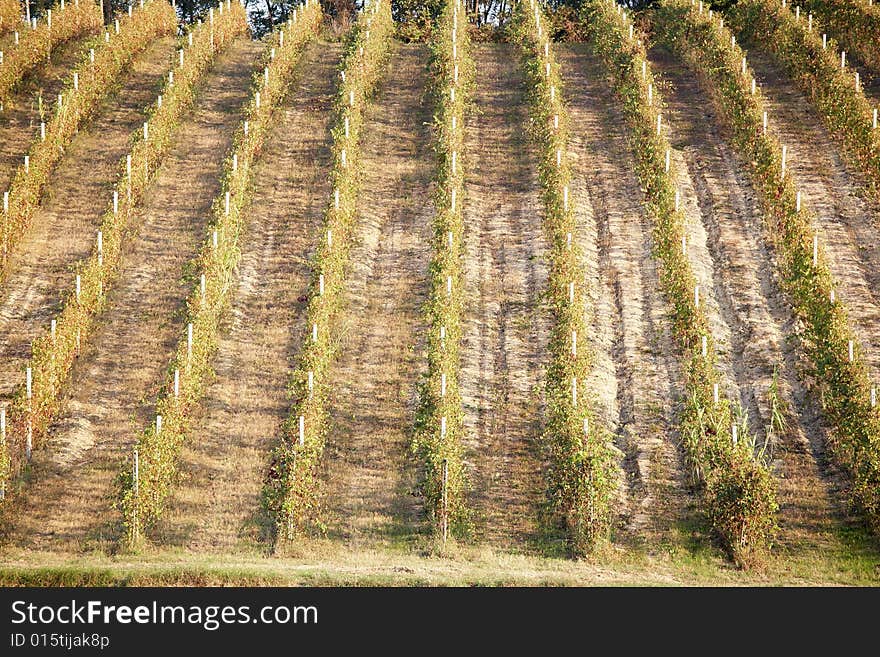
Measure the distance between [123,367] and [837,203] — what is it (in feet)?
57.2

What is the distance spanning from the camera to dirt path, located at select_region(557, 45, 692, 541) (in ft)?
64.7

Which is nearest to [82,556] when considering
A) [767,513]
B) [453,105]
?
[767,513]

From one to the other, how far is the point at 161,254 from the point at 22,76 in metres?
13.4

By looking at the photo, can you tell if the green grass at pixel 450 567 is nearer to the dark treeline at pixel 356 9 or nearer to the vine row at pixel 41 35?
the vine row at pixel 41 35

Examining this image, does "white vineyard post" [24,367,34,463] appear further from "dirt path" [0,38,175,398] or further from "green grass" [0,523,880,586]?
"green grass" [0,523,880,586]

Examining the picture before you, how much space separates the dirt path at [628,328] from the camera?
19719mm

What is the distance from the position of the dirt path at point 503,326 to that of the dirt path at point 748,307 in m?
3.80

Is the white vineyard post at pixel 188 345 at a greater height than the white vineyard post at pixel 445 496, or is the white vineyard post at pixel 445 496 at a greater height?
the white vineyard post at pixel 188 345

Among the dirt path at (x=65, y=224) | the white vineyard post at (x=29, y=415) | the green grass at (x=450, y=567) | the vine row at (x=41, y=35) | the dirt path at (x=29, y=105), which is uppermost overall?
the vine row at (x=41, y=35)

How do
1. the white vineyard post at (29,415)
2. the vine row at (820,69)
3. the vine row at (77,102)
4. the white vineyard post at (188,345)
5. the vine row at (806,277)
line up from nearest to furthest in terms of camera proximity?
the vine row at (806,277) → the white vineyard post at (29,415) → the white vineyard post at (188,345) → the vine row at (77,102) → the vine row at (820,69)

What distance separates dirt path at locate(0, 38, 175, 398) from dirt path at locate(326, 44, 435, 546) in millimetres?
6289

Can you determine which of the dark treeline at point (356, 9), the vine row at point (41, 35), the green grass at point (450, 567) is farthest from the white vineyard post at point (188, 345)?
the dark treeline at point (356, 9)

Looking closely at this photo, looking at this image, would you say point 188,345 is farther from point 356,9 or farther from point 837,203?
point 356,9

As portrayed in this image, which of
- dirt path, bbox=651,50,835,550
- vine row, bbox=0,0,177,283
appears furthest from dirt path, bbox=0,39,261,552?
dirt path, bbox=651,50,835,550
